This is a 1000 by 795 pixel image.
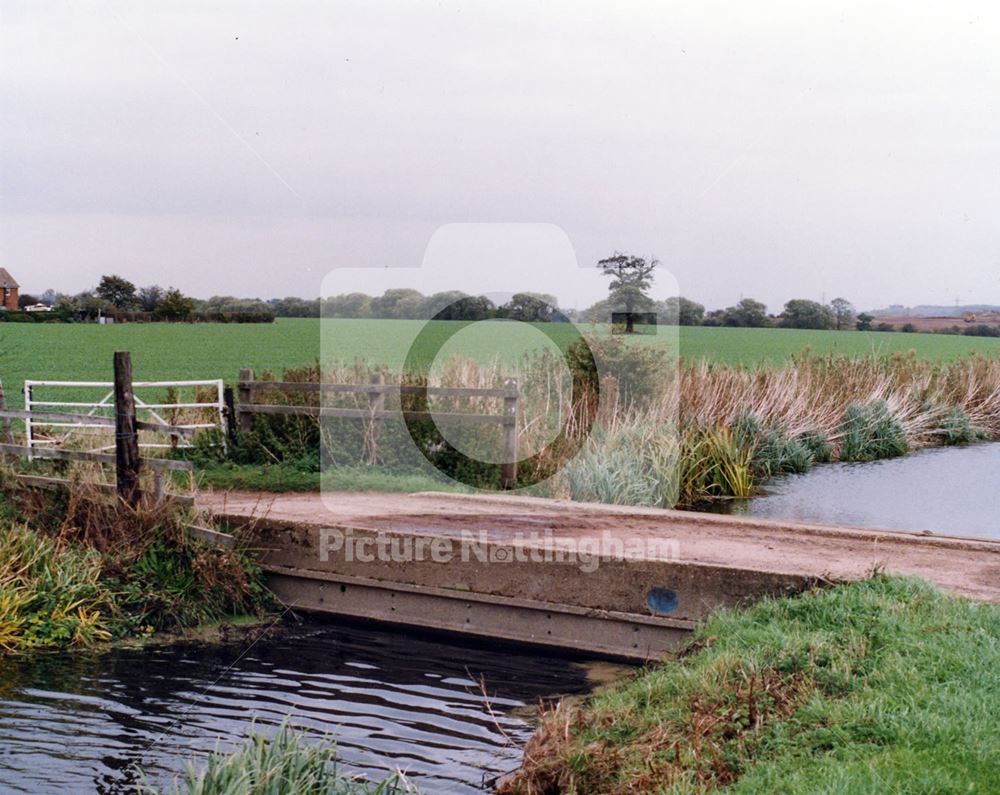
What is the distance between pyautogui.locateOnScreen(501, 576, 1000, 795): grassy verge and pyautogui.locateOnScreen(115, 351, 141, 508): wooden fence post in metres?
5.04

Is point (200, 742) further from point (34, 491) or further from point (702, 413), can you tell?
point (702, 413)

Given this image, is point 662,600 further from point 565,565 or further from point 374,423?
point 374,423

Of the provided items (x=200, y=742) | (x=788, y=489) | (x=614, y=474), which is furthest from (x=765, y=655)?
(x=788, y=489)

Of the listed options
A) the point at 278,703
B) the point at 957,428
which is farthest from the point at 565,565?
the point at 957,428

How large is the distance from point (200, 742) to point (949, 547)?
639cm

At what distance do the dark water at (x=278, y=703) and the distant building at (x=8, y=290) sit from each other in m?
42.7

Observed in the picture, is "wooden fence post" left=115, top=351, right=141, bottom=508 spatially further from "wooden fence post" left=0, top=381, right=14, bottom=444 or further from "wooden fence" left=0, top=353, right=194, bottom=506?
"wooden fence post" left=0, top=381, right=14, bottom=444

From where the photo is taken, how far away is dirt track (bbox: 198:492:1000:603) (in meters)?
8.48

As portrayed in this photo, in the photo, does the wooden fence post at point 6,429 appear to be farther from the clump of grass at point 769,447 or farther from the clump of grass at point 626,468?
the clump of grass at point 769,447

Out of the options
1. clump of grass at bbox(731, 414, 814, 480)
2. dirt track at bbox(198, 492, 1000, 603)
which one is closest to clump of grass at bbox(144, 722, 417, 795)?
dirt track at bbox(198, 492, 1000, 603)

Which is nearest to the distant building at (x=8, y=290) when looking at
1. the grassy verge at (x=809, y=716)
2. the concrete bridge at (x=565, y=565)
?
the concrete bridge at (x=565, y=565)

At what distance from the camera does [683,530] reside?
10.2m

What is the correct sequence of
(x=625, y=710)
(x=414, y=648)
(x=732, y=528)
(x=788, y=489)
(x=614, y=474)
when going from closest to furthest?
(x=625, y=710)
(x=414, y=648)
(x=732, y=528)
(x=614, y=474)
(x=788, y=489)

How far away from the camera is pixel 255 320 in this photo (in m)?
88.4
